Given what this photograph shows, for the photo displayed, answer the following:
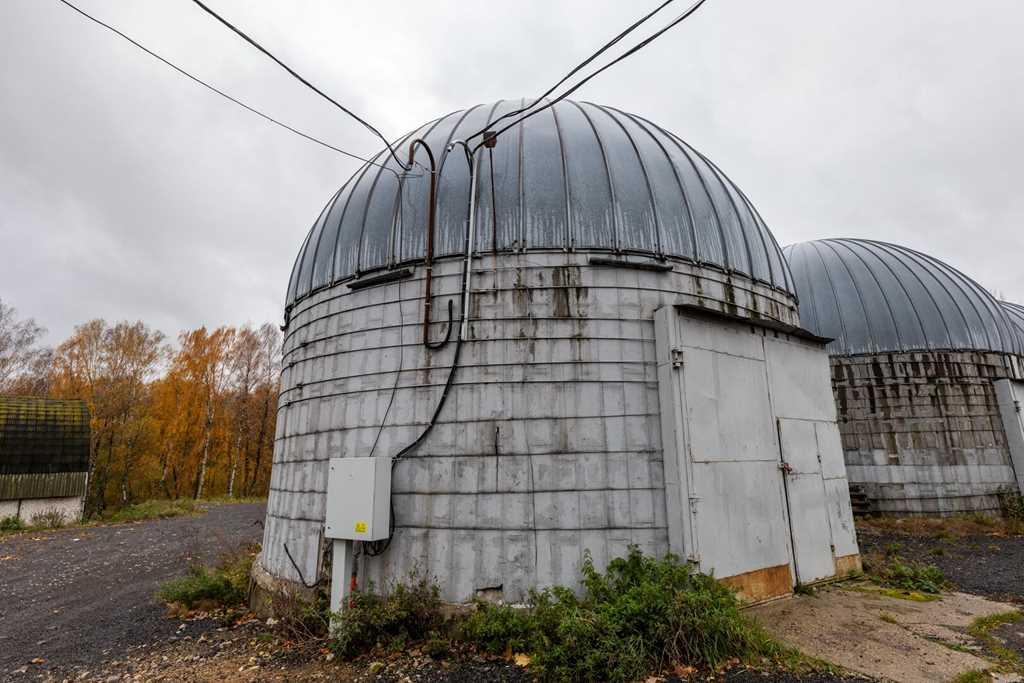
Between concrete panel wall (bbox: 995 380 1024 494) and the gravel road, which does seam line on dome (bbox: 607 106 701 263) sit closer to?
the gravel road

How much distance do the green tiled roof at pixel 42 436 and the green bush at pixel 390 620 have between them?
867 inches

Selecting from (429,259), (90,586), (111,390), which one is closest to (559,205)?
(429,259)

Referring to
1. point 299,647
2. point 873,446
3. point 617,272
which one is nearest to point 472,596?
point 299,647

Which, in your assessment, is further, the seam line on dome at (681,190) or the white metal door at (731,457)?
the seam line on dome at (681,190)

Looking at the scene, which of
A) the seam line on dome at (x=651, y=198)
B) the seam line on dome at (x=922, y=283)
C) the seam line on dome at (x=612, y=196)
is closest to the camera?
the seam line on dome at (x=612, y=196)

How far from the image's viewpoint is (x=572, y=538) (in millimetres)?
5707

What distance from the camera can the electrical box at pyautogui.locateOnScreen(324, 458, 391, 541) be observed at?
5.75 m

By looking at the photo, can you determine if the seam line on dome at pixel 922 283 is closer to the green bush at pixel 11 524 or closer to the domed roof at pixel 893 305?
the domed roof at pixel 893 305

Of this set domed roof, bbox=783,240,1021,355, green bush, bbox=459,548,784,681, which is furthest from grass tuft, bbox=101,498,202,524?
domed roof, bbox=783,240,1021,355

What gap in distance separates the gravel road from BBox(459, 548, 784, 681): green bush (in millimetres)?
4859

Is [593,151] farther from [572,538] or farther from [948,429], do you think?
[948,429]

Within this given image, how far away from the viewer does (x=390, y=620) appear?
529 centimetres

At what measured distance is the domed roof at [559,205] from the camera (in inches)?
270

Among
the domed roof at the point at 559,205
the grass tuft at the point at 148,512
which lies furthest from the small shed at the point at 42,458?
the domed roof at the point at 559,205
